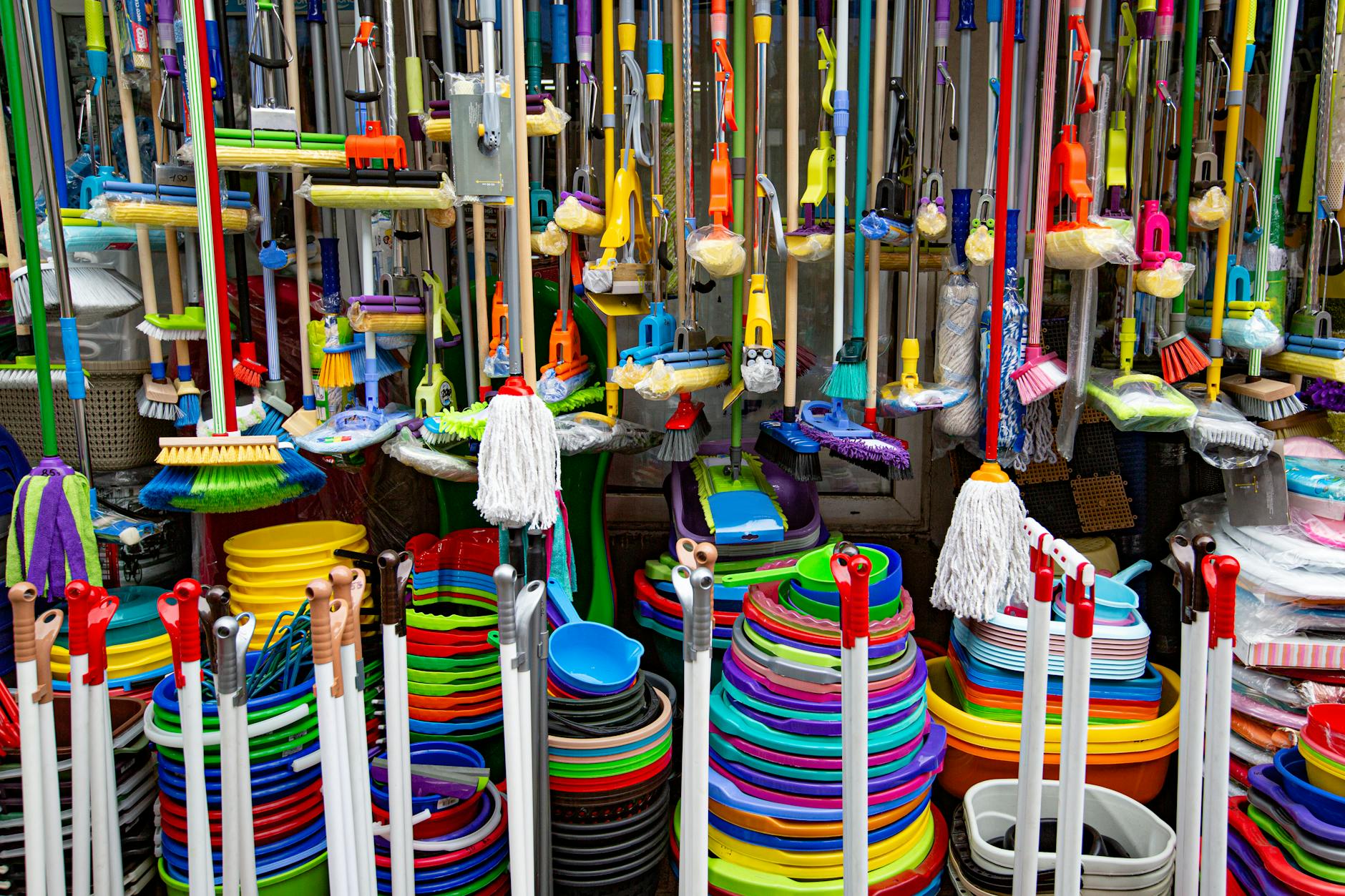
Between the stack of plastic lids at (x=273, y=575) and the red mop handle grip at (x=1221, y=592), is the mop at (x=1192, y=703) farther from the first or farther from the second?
the stack of plastic lids at (x=273, y=575)

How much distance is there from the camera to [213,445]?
5.25ft

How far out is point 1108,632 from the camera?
1756mm

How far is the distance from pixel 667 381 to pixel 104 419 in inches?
46.8

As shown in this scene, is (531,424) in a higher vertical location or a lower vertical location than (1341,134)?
lower

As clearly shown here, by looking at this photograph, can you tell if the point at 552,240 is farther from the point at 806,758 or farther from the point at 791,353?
the point at 806,758

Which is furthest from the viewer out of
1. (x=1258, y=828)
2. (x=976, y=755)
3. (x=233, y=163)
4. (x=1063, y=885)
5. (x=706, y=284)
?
(x=706, y=284)

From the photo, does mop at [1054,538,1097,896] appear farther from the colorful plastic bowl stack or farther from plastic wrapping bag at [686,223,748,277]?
the colorful plastic bowl stack

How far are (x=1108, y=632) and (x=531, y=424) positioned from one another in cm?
107

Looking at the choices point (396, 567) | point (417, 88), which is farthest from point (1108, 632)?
point (417, 88)

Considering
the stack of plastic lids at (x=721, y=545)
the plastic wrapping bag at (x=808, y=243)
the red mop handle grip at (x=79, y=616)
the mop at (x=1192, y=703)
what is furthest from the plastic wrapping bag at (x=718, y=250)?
the red mop handle grip at (x=79, y=616)

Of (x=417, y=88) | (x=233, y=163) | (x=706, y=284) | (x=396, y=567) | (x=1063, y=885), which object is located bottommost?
(x=1063, y=885)

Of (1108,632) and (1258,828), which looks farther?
(1108,632)

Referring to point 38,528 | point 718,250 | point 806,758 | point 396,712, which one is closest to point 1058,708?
point 806,758

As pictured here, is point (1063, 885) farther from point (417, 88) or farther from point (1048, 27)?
point (417, 88)
